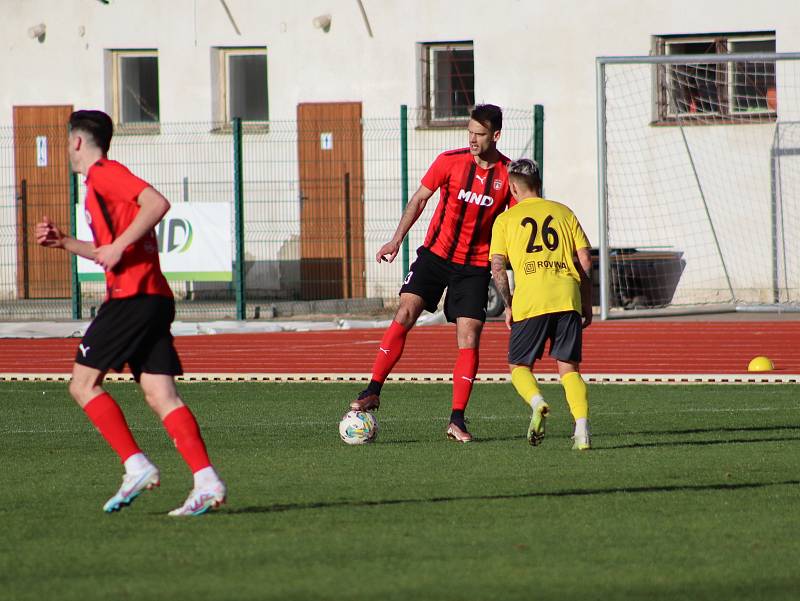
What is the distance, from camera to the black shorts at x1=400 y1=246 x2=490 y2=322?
9875 millimetres

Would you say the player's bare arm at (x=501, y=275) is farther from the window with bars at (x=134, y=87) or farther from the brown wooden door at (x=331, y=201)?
the window with bars at (x=134, y=87)

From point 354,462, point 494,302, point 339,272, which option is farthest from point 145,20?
point 354,462

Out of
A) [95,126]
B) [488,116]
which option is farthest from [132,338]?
[488,116]

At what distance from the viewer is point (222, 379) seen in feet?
46.4

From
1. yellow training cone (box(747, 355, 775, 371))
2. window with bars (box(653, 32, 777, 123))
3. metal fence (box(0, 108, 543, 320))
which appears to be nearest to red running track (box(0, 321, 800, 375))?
yellow training cone (box(747, 355, 775, 371))

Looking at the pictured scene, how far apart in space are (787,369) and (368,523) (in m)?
9.27

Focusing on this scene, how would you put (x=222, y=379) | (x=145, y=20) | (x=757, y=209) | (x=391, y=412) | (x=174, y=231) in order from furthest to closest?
(x=145, y=20) → (x=757, y=209) → (x=174, y=231) → (x=222, y=379) → (x=391, y=412)

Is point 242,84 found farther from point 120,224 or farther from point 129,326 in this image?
point 129,326

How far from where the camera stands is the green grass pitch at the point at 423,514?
5.16m

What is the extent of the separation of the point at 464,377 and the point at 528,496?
276cm

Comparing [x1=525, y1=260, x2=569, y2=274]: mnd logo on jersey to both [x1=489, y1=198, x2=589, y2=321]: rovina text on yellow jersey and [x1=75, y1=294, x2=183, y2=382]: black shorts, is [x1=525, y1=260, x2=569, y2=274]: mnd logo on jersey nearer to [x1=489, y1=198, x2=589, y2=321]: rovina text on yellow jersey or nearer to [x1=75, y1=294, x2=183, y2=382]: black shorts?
[x1=489, y1=198, x2=589, y2=321]: rovina text on yellow jersey

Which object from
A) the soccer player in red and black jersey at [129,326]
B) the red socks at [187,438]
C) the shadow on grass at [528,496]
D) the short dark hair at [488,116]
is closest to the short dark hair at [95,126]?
the soccer player in red and black jersey at [129,326]

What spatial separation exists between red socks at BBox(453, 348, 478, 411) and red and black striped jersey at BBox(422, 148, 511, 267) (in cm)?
64

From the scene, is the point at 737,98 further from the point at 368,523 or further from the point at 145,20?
the point at 368,523
